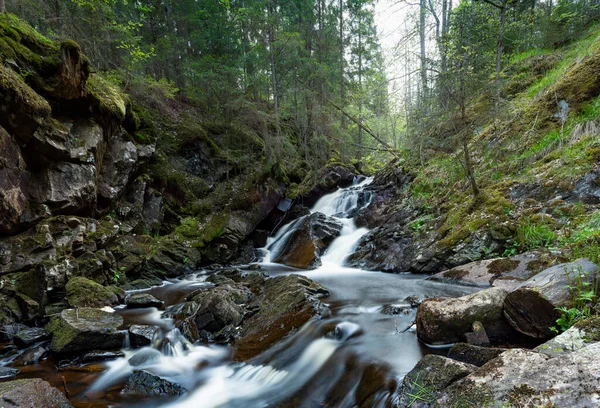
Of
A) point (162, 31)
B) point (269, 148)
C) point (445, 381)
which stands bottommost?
point (445, 381)

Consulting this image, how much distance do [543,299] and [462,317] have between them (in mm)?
904

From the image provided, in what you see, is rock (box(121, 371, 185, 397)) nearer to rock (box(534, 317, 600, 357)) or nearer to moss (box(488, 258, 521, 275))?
rock (box(534, 317, 600, 357))

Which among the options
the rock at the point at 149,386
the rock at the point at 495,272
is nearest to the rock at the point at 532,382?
the rock at the point at 495,272

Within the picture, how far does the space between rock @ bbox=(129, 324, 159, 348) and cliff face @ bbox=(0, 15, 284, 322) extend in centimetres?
222

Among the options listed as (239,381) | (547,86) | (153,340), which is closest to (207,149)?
(153,340)

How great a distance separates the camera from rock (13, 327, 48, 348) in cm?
514

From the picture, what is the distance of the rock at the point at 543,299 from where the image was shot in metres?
3.13

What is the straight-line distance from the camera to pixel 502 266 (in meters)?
5.93

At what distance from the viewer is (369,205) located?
1306 cm

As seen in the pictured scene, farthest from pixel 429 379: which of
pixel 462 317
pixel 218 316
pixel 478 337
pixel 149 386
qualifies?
pixel 218 316

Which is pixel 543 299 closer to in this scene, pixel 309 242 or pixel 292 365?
pixel 292 365

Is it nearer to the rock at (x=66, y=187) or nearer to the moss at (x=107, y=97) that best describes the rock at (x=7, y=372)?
the rock at (x=66, y=187)

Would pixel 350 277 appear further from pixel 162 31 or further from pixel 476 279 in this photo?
pixel 162 31

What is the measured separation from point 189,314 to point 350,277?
4412 mm
